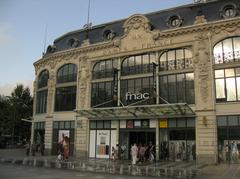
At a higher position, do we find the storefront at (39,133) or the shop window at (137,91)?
the shop window at (137,91)

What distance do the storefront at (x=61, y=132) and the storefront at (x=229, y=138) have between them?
668 inches

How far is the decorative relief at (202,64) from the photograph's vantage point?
29.0m

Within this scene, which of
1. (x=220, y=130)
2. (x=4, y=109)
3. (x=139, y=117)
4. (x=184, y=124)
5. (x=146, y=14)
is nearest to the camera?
(x=220, y=130)

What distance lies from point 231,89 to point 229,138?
4389 millimetres

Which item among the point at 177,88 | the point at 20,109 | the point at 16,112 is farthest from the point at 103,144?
the point at 20,109

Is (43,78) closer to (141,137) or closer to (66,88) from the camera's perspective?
(66,88)

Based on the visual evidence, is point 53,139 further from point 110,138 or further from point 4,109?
point 4,109

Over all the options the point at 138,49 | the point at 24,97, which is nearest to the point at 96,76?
the point at 138,49

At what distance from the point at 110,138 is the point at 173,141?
718 cm

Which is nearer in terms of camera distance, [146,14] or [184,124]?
[184,124]

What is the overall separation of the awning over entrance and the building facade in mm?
94

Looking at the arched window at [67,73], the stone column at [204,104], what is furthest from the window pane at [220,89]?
the arched window at [67,73]

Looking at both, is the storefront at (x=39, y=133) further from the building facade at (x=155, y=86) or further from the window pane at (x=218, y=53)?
the window pane at (x=218, y=53)

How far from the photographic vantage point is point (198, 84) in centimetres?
2942
